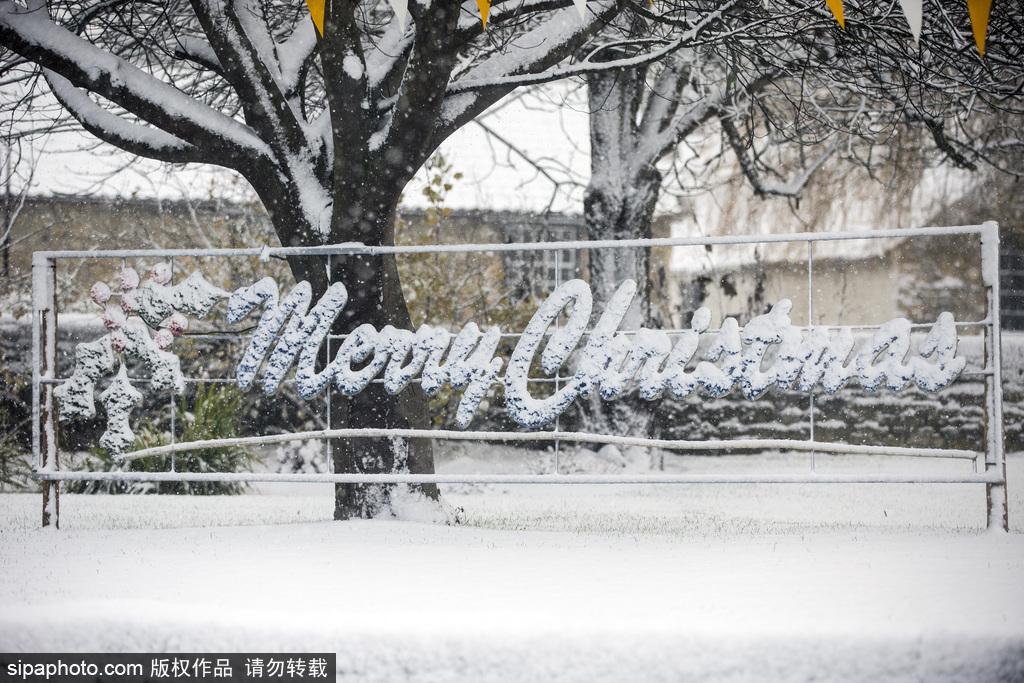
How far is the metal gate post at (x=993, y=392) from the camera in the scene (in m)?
6.42

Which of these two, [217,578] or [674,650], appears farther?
[217,578]

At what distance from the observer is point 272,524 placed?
7367 mm

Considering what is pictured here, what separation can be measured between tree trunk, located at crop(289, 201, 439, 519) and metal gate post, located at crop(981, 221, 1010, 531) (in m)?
3.95

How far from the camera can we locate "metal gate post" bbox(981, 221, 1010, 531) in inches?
253

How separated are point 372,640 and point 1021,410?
45.6 feet

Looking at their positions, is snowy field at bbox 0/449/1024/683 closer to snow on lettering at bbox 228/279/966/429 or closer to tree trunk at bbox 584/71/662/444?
snow on lettering at bbox 228/279/966/429

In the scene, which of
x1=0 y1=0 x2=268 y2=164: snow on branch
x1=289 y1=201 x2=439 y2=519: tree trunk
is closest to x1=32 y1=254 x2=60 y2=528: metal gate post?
x1=0 y1=0 x2=268 y2=164: snow on branch

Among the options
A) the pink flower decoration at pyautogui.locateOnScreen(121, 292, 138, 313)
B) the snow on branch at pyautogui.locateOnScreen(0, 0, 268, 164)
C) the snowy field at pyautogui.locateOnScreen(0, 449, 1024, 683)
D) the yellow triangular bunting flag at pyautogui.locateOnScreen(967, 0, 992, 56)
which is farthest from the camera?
the pink flower decoration at pyautogui.locateOnScreen(121, 292, 138, 313)

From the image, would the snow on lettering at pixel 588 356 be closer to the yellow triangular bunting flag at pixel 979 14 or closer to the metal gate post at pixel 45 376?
the metal gate post at pixel 45 376

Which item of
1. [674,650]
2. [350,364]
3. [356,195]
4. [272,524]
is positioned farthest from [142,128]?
[674,650]

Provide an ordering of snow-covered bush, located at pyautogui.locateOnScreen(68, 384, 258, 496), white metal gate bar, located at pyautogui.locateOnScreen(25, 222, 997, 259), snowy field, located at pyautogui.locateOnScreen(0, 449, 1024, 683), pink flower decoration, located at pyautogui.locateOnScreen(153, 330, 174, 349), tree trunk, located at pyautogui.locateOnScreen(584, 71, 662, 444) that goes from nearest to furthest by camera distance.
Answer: snowy field, located at pyautogui.locateOnScreen(0, 449, 1024, 683), white metal gate bar, located at pyautogui.locateOnScreen(25, 222, 997, 259), pink flower decoration, located at pyautogui.locateOnScreen(153, 330, 174, 349), snow-covered bush, located at pyautogui.locateOnScreen(68, 384, 258, 496), tree trunk, located at pyautogui.locateOnScreen(584, 71, 662, 444)

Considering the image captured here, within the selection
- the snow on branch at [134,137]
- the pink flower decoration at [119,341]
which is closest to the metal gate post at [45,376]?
the pink flower decoration at [119,341]

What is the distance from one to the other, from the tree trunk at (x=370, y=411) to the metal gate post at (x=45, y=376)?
76.3 inches

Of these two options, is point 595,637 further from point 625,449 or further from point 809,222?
point 809,222
